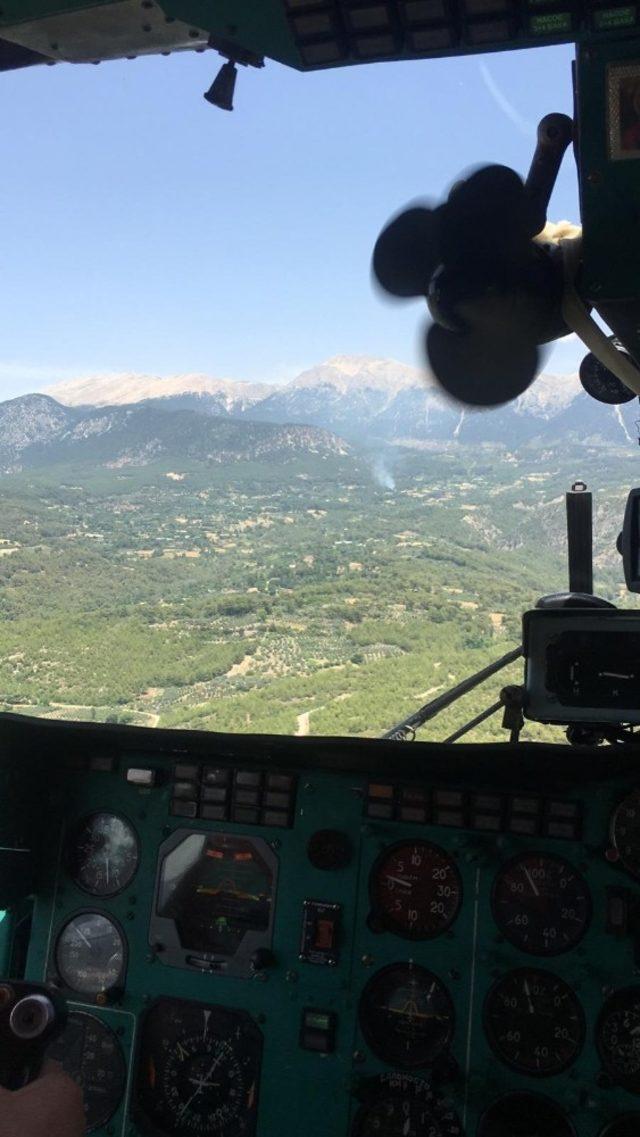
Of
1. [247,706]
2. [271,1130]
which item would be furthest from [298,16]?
[247,706]

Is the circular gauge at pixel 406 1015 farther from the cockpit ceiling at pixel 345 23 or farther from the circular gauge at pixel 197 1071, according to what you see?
the cockpit ceiling at pixel 345 23

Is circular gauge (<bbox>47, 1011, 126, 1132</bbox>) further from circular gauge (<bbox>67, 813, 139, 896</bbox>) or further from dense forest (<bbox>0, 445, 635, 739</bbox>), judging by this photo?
dense forest (<bbox>0, 445, 635, 739</bbox>)

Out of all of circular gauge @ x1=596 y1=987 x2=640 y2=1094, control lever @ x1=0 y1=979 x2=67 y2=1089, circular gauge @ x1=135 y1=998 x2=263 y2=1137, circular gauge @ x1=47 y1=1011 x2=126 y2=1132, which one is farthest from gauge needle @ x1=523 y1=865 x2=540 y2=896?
control lever @ x1=0 y1=979 x2=67 y2=1089

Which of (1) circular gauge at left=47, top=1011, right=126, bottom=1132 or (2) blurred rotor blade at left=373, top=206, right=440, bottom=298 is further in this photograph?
(1) circular gauge at left=47, top=1011, right=126, bottom=1132

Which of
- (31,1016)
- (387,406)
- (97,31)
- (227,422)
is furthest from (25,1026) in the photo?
(227,422)

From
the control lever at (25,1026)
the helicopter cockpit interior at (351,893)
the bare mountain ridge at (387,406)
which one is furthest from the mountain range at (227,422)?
the control lever at (25,1026)

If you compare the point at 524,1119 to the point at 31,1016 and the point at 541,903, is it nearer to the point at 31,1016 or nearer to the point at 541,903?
the point at 541,903
